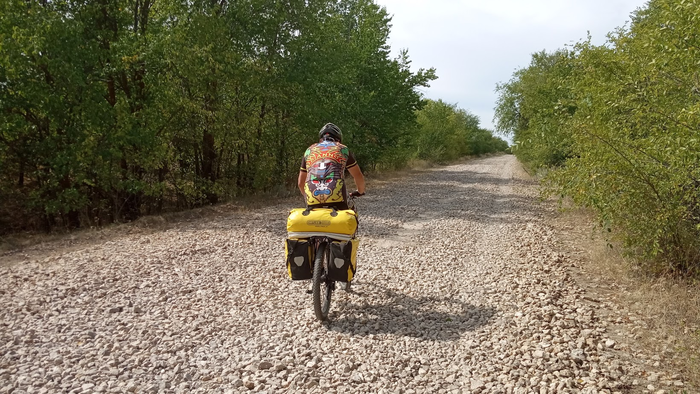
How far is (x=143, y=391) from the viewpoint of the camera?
3.45m

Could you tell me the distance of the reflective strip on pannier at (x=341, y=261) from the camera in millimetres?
4590

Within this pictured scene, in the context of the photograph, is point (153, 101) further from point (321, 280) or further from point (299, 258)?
point (321, 280)

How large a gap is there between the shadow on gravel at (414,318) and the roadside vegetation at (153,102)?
363 inches

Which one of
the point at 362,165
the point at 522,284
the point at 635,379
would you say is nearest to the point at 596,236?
the point at 522,284

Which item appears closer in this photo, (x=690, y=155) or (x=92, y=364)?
(x=92, y=364)

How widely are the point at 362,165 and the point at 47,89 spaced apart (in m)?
16.1

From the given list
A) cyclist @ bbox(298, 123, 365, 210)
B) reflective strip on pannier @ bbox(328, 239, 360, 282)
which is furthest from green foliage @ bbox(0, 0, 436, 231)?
reflective strip on pannier @ bbox(328, 239, 360, 282)

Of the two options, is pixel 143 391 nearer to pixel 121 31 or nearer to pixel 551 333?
pixel 551 333

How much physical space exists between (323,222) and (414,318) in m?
1.57

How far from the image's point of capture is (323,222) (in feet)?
15.1

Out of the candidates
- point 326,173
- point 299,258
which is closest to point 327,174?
point 326,173

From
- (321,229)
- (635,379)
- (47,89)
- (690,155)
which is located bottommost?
(635,379)

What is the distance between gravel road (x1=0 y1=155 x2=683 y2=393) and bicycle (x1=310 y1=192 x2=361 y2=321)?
0.20 m

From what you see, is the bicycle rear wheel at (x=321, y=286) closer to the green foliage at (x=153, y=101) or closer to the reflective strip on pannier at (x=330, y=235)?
the reflective strip on pannier at (x=330, y=235)
